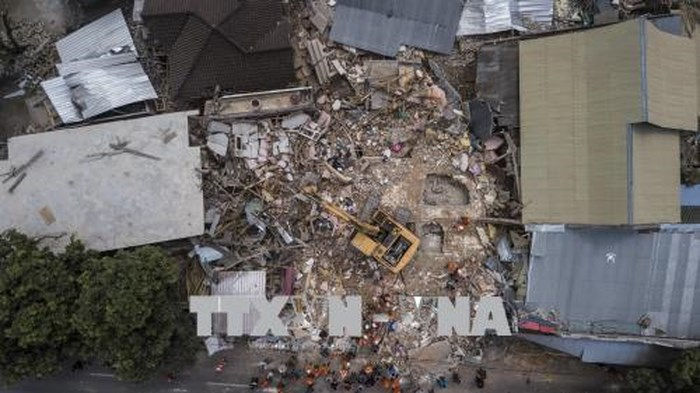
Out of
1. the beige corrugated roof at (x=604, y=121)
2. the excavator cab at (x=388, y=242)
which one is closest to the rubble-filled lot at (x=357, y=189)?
the excavator cab at (x=388, y=242)

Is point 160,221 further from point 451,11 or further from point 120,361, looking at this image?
point 451,11


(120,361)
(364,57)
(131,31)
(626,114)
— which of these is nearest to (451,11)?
(364,57)

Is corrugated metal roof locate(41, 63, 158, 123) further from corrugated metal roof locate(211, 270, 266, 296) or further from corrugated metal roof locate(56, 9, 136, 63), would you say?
corrugated metal roof locate(211, 270, 266, 296)

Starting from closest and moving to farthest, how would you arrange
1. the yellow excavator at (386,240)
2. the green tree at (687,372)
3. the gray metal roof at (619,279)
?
the green tree at (687,372), the gray metal roof at (619,279), the yellow excavator at (386,240)

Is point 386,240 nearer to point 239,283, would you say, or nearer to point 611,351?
point 239,283

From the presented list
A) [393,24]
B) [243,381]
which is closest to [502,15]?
[393,24]

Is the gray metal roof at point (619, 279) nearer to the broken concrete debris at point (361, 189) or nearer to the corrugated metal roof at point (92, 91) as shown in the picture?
the broken concrete debris at point (361, 189)

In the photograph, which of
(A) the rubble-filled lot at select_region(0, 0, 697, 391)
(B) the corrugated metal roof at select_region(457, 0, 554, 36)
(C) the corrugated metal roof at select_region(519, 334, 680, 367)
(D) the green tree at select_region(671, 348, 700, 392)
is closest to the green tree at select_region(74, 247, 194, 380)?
(A) the rubble-filled lot at select_region(0, 0, 697, 391)
